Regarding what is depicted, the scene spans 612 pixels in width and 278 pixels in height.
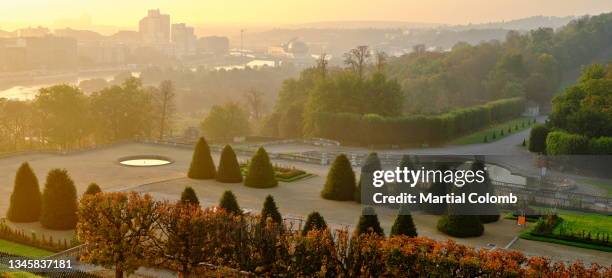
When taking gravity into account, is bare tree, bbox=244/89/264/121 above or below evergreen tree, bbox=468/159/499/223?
above

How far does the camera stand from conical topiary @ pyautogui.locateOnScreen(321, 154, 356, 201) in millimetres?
40844

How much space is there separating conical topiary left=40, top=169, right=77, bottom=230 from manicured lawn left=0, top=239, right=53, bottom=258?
233 cm

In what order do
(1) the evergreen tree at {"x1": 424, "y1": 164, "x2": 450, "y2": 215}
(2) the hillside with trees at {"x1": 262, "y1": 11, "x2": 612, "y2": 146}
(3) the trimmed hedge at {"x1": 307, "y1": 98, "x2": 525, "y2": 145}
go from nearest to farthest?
1. (1) the evergreen tree at {"x1": 424, "y1": 164, "x2": 450, "y2": 215}
2. (3) the trimmed hedge at {"x1": 307, "y1": 98, "x2": 525, "y2": 145}
3. (2) the hillside with trees at {"x1": 262, "y1": 11, "x2": 612, "y2": 146}

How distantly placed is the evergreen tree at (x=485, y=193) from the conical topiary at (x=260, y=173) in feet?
48.4

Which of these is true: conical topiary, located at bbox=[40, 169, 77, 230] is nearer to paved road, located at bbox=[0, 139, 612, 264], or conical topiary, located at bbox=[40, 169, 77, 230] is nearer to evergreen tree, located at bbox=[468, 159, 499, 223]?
paved road, located at bbox=[0, 139, 612, 264]

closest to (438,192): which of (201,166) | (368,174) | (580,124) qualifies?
(368,174)

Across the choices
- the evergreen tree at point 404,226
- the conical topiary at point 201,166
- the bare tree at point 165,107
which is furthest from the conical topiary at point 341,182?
the bare tree at point 165,107

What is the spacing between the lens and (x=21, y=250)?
30719 millimetres

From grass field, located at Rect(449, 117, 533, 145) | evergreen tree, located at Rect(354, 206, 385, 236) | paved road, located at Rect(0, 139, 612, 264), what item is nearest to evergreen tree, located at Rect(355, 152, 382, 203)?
paved road, located at Rect(0, 139, 612, 264)

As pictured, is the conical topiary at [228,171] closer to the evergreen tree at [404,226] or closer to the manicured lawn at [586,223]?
the evergreen tree at [404,226]

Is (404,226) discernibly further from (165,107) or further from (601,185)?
(165,107)

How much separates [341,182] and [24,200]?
18.4 m

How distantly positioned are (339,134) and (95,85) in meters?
78.2

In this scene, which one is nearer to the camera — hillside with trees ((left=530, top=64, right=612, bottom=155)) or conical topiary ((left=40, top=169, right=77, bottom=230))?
conical topiary ((left=40, top=169, right=77, bottom=230))
